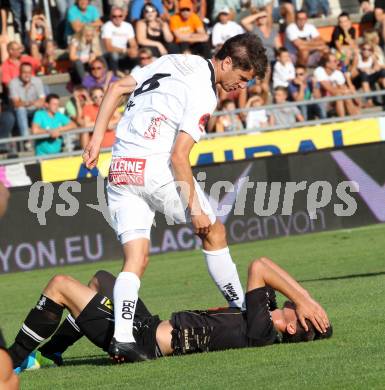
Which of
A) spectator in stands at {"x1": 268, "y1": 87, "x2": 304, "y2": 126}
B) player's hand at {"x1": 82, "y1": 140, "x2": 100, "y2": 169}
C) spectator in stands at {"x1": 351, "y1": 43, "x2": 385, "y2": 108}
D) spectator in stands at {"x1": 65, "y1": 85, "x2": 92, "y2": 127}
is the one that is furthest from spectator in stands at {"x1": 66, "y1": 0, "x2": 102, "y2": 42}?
player's hand at {"x1": 82, "y1": 140, "x2": 100, "y2": 169}

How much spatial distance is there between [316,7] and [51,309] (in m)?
17.1

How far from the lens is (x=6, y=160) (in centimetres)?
1756

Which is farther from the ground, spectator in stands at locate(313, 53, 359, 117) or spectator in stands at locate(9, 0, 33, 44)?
spectator in stands at locate(9, 0, 33, 44)

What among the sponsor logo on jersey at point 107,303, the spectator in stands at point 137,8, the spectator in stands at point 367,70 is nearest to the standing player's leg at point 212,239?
the sponsor logo on jersey at point 107,303

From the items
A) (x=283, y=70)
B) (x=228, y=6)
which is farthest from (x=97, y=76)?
(x=228, y=6)

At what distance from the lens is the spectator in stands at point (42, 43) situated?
2083cm

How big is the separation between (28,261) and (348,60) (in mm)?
8732

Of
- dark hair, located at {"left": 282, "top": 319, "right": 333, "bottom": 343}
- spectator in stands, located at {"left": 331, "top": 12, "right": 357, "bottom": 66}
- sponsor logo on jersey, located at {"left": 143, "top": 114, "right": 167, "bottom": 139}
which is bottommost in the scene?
spectator in stands, located at {"left": 331, "top": 12, "right": 357, "bottom": 66}

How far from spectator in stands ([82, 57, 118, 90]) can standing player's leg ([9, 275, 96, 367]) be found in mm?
12338

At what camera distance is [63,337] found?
25.4ft

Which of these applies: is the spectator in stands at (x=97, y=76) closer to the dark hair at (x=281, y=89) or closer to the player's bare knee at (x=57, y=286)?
the dark hair at (x=281, y=89)

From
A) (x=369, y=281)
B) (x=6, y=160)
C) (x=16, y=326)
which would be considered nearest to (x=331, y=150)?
(x=6, y=160)

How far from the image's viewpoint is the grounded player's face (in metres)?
7.82

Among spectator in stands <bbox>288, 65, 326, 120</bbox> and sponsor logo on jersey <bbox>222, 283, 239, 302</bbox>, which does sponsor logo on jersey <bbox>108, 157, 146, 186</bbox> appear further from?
spectator in stands <bbox>288, 65, 326, 120</bbox>
